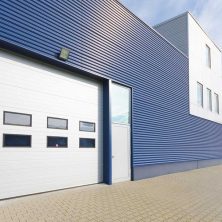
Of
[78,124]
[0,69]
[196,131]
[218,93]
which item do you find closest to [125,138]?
[78,124]

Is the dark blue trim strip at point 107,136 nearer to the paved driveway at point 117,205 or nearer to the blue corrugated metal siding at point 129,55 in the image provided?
the paved driveway at point 117,205

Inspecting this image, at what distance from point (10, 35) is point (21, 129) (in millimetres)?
2406

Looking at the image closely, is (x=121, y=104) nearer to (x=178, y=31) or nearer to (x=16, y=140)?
(x=16, y=140)

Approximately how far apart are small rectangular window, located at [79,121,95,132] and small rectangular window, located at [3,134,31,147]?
2.17 metres

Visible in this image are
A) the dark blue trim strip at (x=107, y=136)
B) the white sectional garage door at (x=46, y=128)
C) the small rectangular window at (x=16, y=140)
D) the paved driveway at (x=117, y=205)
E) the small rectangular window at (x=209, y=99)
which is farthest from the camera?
the small rectangular window at (x=209, y=99)

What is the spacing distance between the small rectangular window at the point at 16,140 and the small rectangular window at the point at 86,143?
214 cm

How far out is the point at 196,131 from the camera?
1772 cm

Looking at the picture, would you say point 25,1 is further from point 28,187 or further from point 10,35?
point 28,187

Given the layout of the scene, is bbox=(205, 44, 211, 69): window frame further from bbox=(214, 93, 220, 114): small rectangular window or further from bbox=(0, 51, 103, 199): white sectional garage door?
bbox=(0, 51, 103, 199): white sectional garage door

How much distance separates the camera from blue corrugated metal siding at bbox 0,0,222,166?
291 inches

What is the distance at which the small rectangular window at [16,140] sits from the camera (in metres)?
6.82

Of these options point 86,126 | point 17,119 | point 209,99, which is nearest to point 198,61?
point 209,99

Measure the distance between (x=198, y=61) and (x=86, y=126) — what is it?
42.0 ft

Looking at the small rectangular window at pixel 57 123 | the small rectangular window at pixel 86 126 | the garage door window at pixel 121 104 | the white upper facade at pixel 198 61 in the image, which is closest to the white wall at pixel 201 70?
the white upper facade at pixel 198 61
